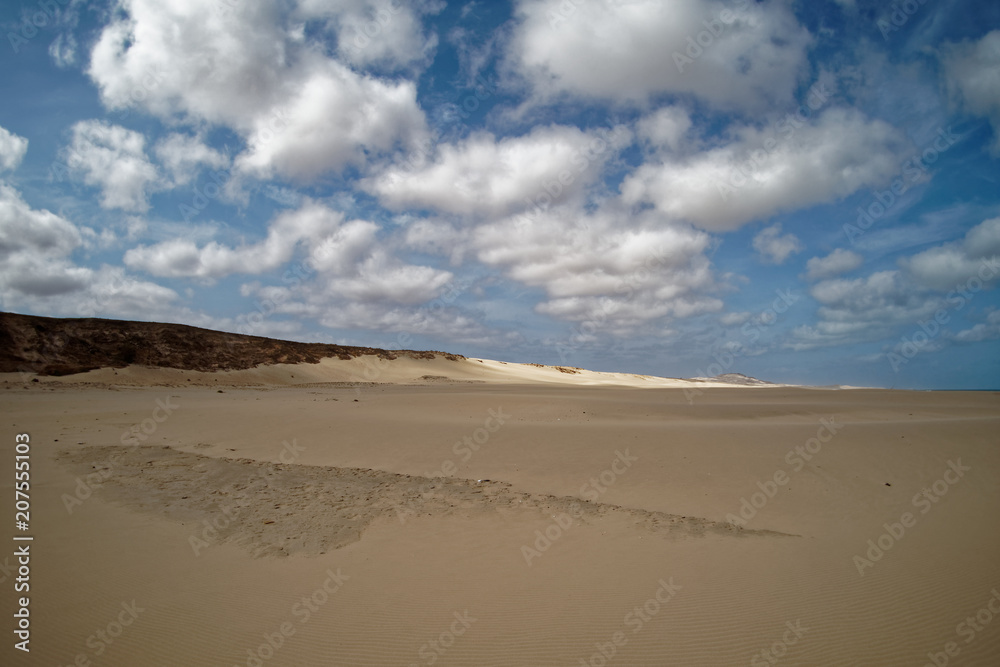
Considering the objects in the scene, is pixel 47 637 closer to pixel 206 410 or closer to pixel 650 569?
pixel 650 569

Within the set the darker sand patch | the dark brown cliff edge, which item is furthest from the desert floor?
the dark brown cliff edge

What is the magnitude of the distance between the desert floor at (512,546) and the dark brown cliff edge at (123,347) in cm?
1520

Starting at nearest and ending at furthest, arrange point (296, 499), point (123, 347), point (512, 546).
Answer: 1. point (512, 546)
2. point (296, 499)
3. point (123, 347)

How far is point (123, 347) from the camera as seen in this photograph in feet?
80.1

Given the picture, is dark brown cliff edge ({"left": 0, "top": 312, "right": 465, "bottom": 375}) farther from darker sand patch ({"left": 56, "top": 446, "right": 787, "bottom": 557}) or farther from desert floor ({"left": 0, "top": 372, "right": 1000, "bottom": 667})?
darker sand patch ({"left": 56, "top": 446, "right": 787, "bottom": 557})

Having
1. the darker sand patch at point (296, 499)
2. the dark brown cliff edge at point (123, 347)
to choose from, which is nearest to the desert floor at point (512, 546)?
the darker sand patch at point (296, 499)

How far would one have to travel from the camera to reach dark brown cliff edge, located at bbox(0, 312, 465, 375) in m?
21.3

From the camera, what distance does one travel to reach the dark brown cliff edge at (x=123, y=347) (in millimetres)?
21281

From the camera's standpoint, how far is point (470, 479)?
7613 mm

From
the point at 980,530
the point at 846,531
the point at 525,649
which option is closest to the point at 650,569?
the point at 525,649

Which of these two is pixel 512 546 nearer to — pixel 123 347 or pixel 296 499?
pixel 296 499

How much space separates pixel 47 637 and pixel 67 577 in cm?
90

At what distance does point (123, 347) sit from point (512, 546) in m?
27.9

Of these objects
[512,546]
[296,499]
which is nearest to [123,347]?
[296,499]
